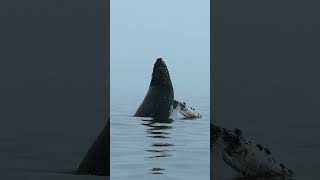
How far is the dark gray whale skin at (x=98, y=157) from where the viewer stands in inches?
191

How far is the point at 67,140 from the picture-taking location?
495cm

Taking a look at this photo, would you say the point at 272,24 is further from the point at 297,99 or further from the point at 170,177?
the point at 170,177

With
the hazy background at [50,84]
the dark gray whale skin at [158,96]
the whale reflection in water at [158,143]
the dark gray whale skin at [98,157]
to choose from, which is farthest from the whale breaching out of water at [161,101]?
the hazy background at [50,84]

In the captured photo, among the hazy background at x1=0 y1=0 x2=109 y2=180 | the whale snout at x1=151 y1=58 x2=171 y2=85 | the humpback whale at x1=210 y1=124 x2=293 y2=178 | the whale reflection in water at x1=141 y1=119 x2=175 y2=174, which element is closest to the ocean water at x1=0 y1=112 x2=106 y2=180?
the hazy background at x1=0 y1=0 x2=109 y2=180

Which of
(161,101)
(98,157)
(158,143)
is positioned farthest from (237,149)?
(98,157)

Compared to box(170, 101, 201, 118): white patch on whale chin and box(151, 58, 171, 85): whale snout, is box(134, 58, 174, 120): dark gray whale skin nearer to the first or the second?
box(151, 58, 171, 85): whale snout

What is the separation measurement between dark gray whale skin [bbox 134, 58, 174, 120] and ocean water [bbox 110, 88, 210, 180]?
279 mm

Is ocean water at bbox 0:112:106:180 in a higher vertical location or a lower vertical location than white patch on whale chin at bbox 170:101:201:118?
lower

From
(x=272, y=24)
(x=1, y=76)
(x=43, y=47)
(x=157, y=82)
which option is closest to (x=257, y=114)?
(x=272, y=24)

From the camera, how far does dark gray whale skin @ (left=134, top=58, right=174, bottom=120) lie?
5.56 m

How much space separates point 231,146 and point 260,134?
35cm

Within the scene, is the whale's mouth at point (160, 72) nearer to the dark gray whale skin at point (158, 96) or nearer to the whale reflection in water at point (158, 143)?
the dark gray whale skin at point (158, 96)

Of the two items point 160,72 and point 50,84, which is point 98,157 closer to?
point 50,84

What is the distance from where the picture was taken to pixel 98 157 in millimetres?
4891
